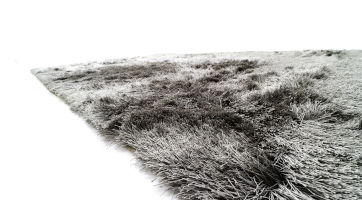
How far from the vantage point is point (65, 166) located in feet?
2.68

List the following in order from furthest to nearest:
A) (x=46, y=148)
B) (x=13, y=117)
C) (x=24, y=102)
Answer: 1. (x=24, y=102)
2. (x=13, y=117)
3. (x=46, y=148)

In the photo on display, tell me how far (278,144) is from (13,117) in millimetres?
2022

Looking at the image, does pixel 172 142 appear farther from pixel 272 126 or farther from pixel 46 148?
pixel 46 148

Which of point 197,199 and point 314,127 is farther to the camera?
point 314,127

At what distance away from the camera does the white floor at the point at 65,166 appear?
65 cm

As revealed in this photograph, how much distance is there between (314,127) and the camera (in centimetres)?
85

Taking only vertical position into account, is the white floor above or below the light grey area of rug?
below

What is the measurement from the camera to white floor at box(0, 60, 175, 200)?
653 mm

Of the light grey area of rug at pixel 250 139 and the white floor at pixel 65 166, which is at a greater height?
the light grey area of rug at pixel 250 139

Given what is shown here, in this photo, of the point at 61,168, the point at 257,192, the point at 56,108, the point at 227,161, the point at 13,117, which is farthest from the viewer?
the point at 56,108

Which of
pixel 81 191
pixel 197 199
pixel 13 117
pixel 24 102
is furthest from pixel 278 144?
pixel 24 102

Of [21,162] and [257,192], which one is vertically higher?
[257,192]

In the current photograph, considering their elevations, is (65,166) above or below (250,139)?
below

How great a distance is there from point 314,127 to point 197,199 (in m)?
0.69
